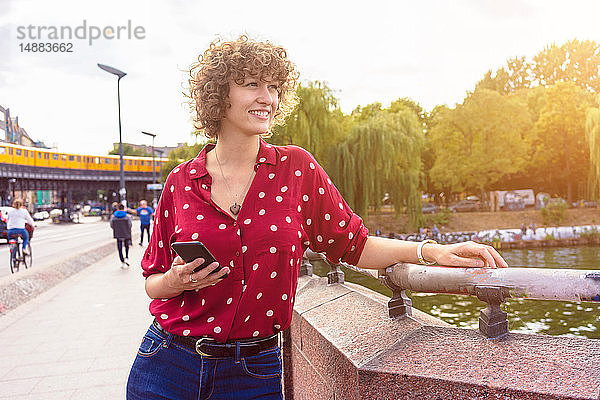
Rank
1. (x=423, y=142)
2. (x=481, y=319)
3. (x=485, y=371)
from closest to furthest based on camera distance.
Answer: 1. (x=485, y=371)
2. (x=481, y=319)
3. (x=423, y=142)

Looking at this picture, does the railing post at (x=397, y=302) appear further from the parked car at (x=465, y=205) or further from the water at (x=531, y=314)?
the parked car at (x=465, y=205)

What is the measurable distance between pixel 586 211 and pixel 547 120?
657 centimetres

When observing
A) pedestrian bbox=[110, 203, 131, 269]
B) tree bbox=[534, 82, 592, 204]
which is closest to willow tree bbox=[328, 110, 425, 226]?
pedestrian bbox=[110, 203, 131, 269]

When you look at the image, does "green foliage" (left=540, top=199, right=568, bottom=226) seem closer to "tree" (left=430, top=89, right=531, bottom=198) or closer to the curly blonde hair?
"tree" (left=430, top=89, right=531, bottom=198)

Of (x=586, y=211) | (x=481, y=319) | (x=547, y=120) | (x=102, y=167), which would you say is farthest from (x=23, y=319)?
(x=102, y=167)

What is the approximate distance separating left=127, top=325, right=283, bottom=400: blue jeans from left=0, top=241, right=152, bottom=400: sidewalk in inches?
108

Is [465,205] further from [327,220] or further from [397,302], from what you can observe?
[327,220]

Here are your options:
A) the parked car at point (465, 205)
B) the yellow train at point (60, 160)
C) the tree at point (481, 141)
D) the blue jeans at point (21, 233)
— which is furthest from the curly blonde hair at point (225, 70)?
the yellow train at point (60, 160)

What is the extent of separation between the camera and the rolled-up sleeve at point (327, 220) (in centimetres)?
178

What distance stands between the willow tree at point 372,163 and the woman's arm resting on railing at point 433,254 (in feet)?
66.4

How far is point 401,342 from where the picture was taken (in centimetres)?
170

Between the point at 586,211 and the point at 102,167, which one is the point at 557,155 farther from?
the point at 102,167

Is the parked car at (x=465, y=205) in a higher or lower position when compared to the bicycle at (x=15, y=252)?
lower

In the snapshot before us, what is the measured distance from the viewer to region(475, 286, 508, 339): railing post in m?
1.57
